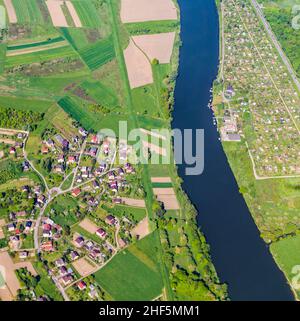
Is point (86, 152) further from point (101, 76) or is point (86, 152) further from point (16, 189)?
point (101, 76)

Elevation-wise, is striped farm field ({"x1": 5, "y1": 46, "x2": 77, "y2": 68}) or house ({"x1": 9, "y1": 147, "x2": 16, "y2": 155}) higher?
striped farm field ({"x1": 5, "y1": 46, "x2": 77, "y2": 68})

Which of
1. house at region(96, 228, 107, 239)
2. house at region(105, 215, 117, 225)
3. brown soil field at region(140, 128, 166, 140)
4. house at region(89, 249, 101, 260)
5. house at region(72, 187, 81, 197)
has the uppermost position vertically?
brown soil field at region(140, 128, 166, 140)

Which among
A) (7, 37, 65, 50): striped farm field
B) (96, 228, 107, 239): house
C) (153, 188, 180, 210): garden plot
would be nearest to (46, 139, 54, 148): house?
(153, 188, 180, 210): garden plot

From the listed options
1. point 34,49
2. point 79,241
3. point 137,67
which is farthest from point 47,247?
point 34,49

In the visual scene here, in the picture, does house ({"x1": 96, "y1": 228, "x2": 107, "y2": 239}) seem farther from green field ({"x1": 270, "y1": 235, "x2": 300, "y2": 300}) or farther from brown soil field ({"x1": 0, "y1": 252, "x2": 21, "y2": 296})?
green field ({"x1": 270, "y1": 235, "x2": 300, "y2": 300})

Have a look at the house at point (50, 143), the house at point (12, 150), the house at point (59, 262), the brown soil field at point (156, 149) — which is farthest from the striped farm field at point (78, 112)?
the house at point (59, 262)

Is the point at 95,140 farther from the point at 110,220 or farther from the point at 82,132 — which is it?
the point at 110,220
